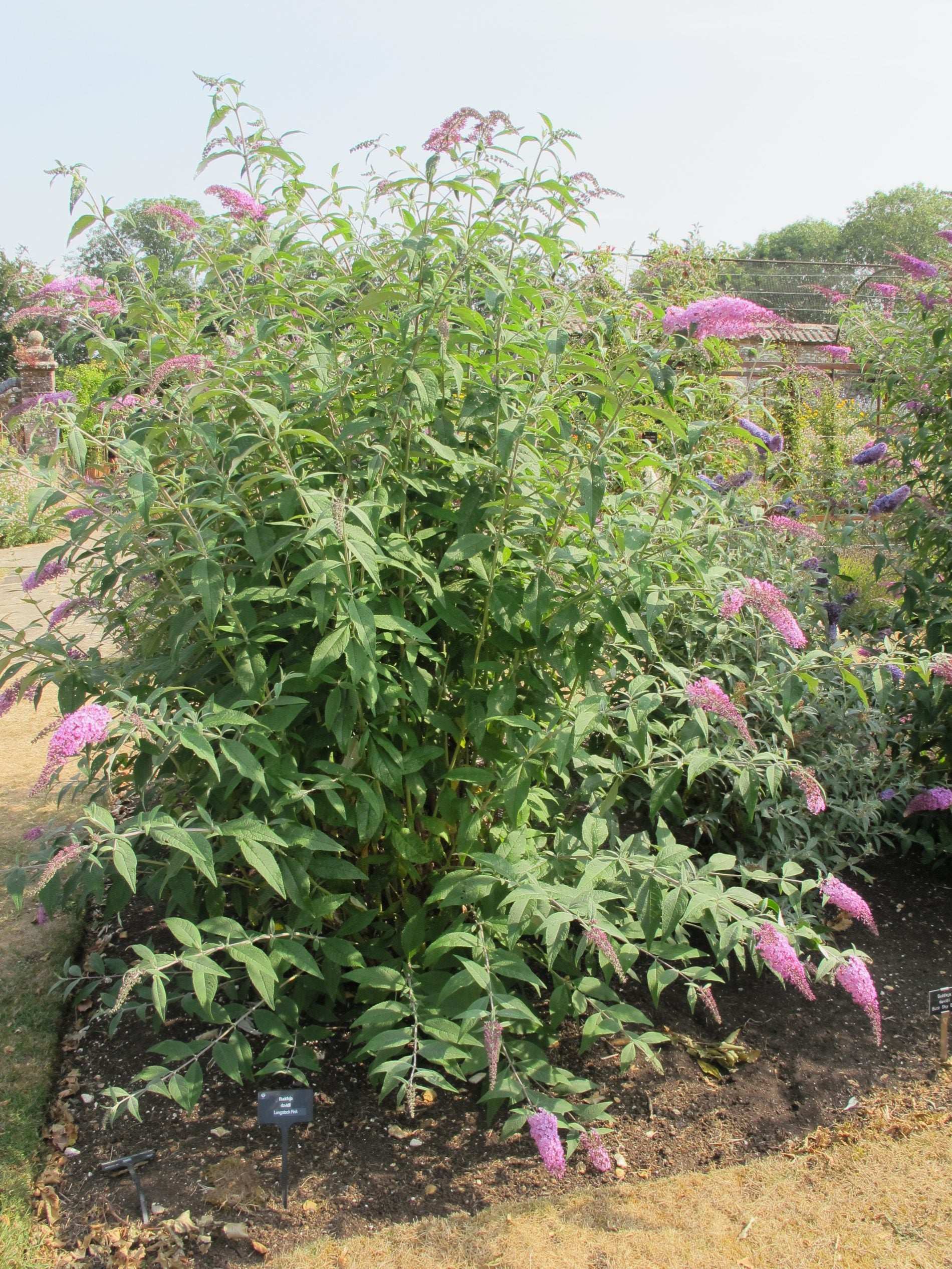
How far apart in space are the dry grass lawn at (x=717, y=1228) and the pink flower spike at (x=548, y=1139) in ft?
0.76

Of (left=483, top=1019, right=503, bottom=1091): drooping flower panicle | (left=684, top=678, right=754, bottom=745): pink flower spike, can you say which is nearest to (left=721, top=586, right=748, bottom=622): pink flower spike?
(left=684, top=678, right=754, bottom=745): pink flower spike

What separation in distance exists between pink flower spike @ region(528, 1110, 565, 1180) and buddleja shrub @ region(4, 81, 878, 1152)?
103 mm

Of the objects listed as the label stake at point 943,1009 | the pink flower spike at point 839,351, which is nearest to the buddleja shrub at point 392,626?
the label stake at point 943,1009

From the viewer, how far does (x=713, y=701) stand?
7.30ft

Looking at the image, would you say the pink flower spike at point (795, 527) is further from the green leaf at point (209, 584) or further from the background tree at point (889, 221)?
the background tree at point (889, 221)

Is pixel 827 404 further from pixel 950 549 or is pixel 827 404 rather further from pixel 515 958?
pixel 515 958

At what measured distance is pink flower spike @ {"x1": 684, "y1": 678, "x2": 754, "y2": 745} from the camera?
7.17 feet

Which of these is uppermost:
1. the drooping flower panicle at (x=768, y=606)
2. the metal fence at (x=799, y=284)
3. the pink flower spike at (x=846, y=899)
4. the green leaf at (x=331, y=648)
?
the metal fence at (x=799, y=284)

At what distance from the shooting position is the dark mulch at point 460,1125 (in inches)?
90.3

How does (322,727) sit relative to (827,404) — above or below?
below

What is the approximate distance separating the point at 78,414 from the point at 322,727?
1.05 m

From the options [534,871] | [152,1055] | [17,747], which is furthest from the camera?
[17,747]

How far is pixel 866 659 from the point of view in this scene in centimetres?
288

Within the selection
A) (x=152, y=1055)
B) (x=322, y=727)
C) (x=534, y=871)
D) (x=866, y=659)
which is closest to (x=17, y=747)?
(x=152, y=1055)
